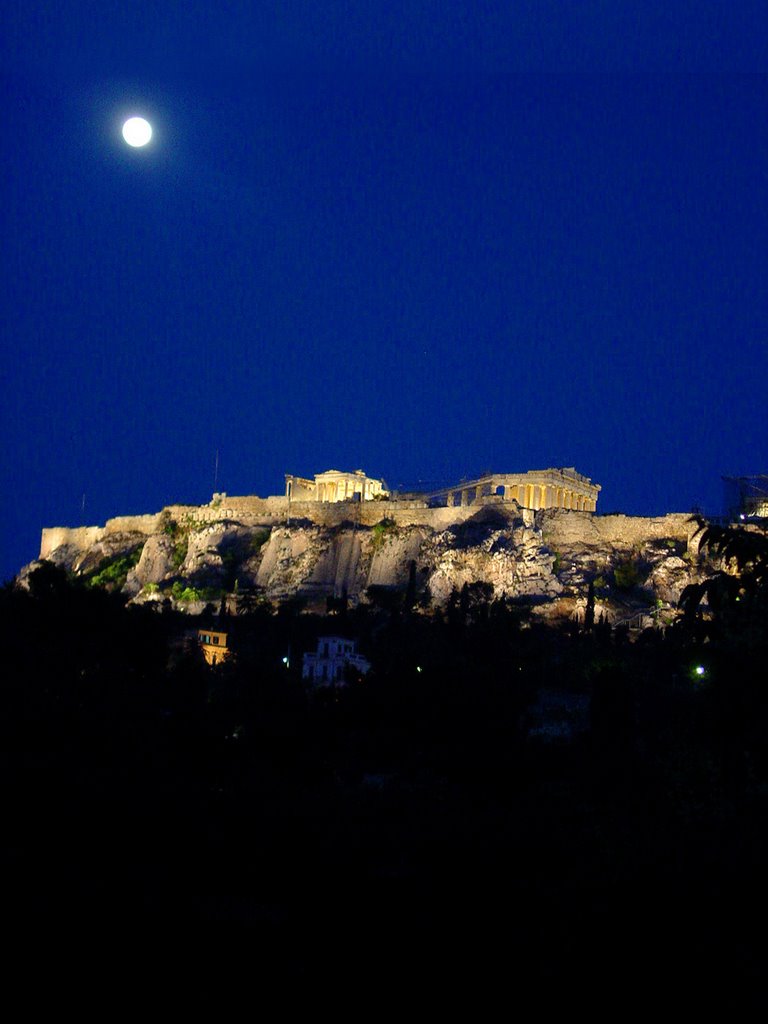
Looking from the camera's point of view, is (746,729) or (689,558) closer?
(746,729)

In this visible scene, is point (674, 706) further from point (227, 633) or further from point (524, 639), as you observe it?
point (227, 633)

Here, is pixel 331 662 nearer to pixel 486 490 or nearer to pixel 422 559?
pixel 422 559

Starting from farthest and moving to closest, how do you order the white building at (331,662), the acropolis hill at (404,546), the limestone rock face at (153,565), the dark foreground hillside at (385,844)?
1. the limestone rock face at (153,565)
2. the acropolis hill at (404,546)
3. the white building at (331,662)
4. the dark foreground hillside at (385,844)

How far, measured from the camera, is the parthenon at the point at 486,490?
54469 mm

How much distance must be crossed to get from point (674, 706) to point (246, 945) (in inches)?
725

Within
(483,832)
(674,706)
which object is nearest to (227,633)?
(674,706)

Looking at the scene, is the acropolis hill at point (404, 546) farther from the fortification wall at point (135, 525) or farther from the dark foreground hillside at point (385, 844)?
the dark foreground hillside at point (385, 844)

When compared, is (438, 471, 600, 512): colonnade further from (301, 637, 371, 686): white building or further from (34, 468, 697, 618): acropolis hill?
(301, 637, 371, 686): white building

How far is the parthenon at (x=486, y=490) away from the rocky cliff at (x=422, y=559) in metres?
3.24

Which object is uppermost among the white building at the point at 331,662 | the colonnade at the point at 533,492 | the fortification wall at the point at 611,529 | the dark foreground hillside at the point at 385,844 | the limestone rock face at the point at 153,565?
the colonnade at the point at 533,492

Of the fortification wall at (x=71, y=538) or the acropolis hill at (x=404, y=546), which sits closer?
the acropolis hill at (x=404, y=546)

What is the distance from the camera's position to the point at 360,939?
8750mm

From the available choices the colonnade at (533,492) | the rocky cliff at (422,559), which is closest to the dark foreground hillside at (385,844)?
the rocky cliff at (422,559)

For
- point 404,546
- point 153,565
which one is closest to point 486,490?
point 404,546
